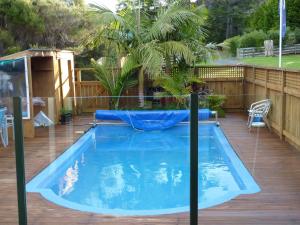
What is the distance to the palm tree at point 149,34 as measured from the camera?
1115 centimetres

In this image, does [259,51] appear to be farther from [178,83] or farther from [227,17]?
[178,83]

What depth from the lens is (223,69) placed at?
1262cm

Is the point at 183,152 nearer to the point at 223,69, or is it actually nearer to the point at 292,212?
the point at 292,212

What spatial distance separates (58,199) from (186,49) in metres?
6.91

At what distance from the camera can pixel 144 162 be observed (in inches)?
302

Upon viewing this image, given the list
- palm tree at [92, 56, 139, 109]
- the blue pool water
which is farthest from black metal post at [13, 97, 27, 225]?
palm tree at [92, 56, 139, 109]

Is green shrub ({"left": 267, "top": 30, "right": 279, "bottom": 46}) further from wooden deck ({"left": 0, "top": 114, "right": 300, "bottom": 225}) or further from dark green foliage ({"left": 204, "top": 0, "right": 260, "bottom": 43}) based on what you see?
wooden deck ({"left": 0, "top": 114, "right": 300, "bottom": 225})

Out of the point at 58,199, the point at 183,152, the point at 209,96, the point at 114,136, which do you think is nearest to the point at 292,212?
the point at 58,199

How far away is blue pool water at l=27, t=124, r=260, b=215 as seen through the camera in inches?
212

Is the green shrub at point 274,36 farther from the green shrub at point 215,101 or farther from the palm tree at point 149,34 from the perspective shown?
the green shrub at point 215,101

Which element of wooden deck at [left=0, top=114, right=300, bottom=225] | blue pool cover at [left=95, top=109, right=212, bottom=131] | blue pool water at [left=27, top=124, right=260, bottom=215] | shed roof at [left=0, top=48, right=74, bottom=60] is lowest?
blue pool water at [left=27, top=124, right=260, bottom=215]

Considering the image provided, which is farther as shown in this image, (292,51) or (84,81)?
(292,51)

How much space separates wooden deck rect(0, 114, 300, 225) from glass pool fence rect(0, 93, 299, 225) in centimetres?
1

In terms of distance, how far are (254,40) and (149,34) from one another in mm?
23325
